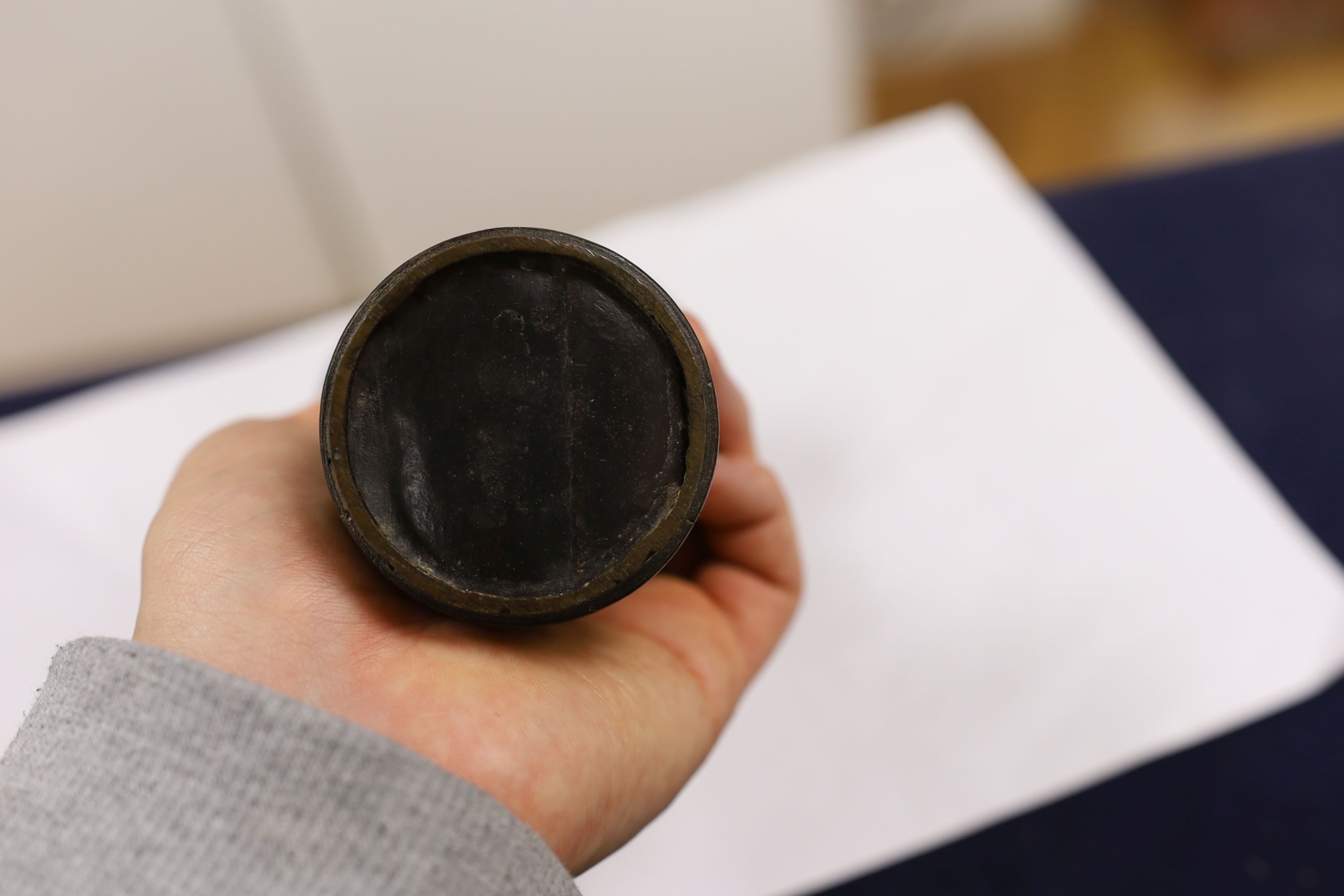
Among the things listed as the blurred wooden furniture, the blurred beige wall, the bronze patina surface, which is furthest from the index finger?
the blurred wooden furniture

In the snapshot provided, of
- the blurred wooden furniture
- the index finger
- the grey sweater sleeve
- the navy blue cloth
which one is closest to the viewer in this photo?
the grey sweater sleeve

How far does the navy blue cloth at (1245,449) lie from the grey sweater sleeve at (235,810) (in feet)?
Answer: 1.51

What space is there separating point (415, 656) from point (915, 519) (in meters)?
0.57

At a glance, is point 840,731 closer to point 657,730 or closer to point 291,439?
point 657,730

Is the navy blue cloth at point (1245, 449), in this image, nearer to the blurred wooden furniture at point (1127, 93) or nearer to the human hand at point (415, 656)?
the human hand at point (415, 656)

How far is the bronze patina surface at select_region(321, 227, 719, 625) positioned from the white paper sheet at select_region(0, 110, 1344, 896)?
0.41 m

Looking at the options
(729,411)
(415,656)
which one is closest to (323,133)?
(729,411)

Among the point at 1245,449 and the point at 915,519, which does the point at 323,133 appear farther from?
the point at 1245,449

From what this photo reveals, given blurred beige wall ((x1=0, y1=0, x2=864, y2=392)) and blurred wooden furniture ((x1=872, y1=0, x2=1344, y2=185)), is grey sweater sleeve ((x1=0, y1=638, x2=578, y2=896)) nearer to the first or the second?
blurred beige wall ((x1=0, y1=0, x2=864, y2=392))

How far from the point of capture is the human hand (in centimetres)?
53

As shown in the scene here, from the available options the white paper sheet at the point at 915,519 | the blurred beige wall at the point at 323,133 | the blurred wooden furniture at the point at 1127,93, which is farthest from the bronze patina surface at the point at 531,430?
the blurred wooden furniture at the point at 1127,93

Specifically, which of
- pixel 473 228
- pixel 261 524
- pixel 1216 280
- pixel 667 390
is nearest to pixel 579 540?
pixel 667 390

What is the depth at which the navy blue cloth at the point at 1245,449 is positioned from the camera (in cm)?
82

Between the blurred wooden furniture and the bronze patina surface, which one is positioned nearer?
the bronze patina surface
